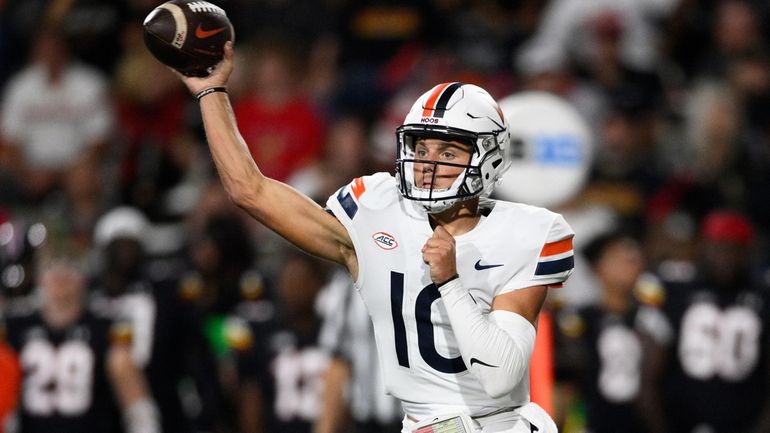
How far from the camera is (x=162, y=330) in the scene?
964 cm

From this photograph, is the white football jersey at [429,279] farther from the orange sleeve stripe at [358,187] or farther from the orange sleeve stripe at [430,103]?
the orange sleeve stripe at [430,103]

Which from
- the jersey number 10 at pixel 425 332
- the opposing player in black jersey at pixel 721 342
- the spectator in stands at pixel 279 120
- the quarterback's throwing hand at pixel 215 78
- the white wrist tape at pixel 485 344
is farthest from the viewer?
the spectator in stands at pixel 279 120

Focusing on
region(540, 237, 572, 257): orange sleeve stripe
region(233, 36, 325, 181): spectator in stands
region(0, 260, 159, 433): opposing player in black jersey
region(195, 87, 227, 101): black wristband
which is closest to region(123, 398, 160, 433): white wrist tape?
region(0, 260, 159, 433): opposing player in black jersey

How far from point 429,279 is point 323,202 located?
187 inches

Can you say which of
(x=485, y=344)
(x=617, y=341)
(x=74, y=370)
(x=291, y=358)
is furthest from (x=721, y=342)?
(x=485, y=344)

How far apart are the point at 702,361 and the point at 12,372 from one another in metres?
3.84

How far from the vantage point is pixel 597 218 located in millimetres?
9930

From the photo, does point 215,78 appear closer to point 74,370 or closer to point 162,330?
Result: point 74,370

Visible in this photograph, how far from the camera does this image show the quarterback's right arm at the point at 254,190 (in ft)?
16.2

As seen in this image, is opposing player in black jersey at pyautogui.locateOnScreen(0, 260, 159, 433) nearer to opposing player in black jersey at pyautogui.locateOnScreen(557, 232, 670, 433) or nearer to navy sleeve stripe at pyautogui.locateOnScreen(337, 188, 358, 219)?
opposing player in black jersey at pyautogui.locateOnScreen(557, 232, 670, 433)

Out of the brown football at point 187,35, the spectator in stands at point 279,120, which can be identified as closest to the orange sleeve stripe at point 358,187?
the brown football at point 187,35

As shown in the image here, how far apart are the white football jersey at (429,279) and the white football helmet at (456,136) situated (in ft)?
0.42

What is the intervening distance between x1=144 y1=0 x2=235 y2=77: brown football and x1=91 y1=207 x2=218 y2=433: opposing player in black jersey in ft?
15.3

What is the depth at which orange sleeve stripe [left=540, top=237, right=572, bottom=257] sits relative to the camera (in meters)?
4.96
